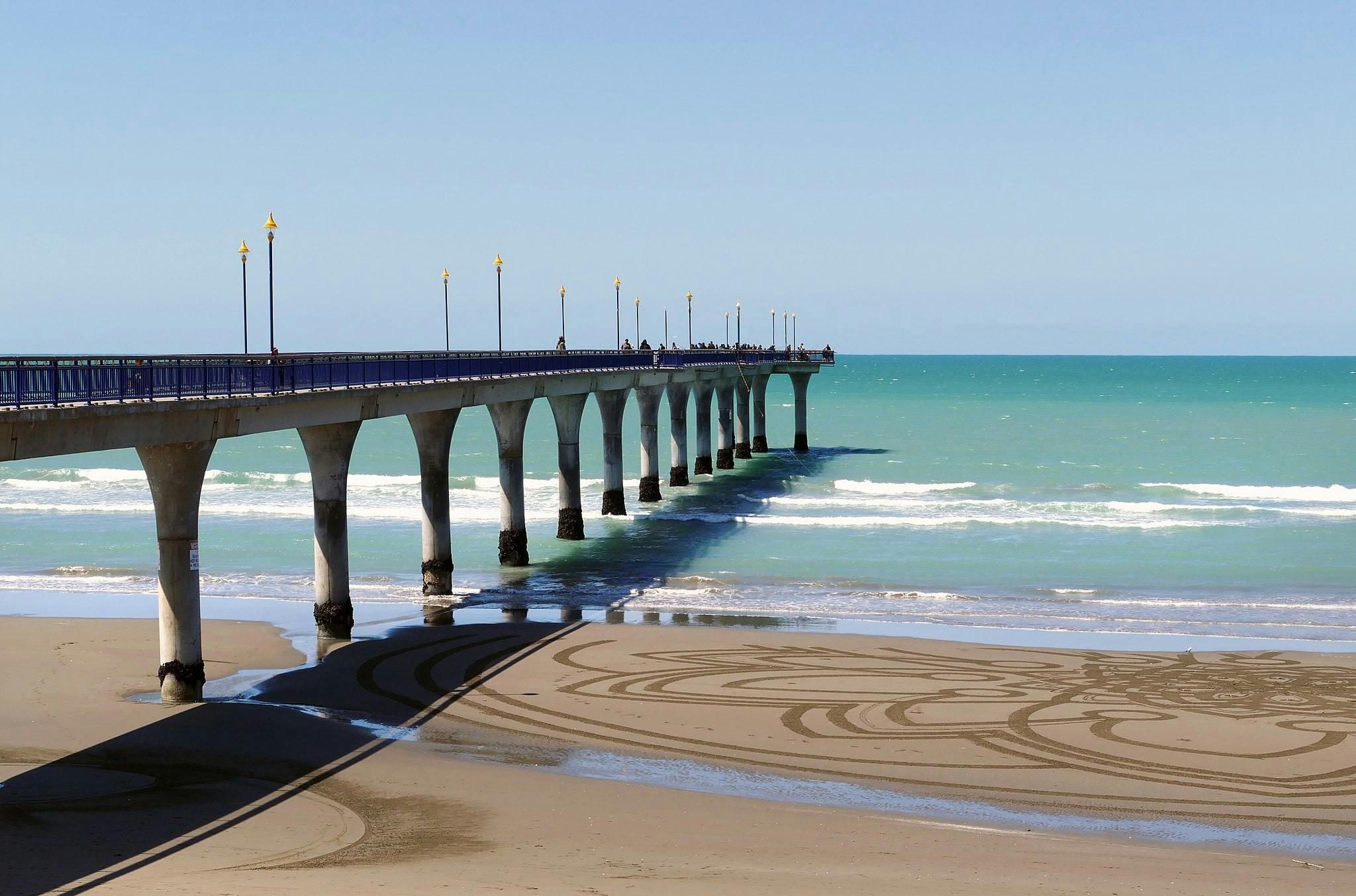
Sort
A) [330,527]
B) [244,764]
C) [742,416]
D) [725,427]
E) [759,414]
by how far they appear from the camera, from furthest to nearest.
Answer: [759,414] → [742,416] → [725,427] → [330,527] → [244,764]

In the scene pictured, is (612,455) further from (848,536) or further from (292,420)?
(292,420)

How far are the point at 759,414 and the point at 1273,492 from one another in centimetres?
3239

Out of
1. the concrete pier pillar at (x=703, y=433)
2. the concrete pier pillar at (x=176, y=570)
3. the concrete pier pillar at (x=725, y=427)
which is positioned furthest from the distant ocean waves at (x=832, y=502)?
the concrete pier pillar at (x=176, y=570)

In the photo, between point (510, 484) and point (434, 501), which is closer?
point (434, 501)

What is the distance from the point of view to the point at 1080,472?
75.8m

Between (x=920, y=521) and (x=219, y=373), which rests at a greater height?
(x=219, y=373)

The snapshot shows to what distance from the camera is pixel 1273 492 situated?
6350 cm

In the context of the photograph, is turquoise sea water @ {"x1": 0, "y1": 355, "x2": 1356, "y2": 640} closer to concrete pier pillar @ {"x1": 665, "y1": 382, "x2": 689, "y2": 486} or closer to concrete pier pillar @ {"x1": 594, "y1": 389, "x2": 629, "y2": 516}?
concrete pier pillar @ {"x1": 594, "y1": 389, "x2": 629, "y2": 516}

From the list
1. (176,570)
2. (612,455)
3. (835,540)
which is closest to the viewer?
(176,570)

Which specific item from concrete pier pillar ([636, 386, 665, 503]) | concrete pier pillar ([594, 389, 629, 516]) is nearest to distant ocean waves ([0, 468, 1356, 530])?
concrete pier pillar ([636, 386, 665, 503])

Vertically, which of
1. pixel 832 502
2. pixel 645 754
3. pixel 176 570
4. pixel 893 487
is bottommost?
pixel 645 754

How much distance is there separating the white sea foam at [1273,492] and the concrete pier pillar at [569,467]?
97.7ft

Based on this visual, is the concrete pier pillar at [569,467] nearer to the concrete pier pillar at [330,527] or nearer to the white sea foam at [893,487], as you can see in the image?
the concrete pier pillar at [330,527]

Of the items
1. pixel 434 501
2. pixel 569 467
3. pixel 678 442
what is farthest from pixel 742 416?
pixel 434 501
